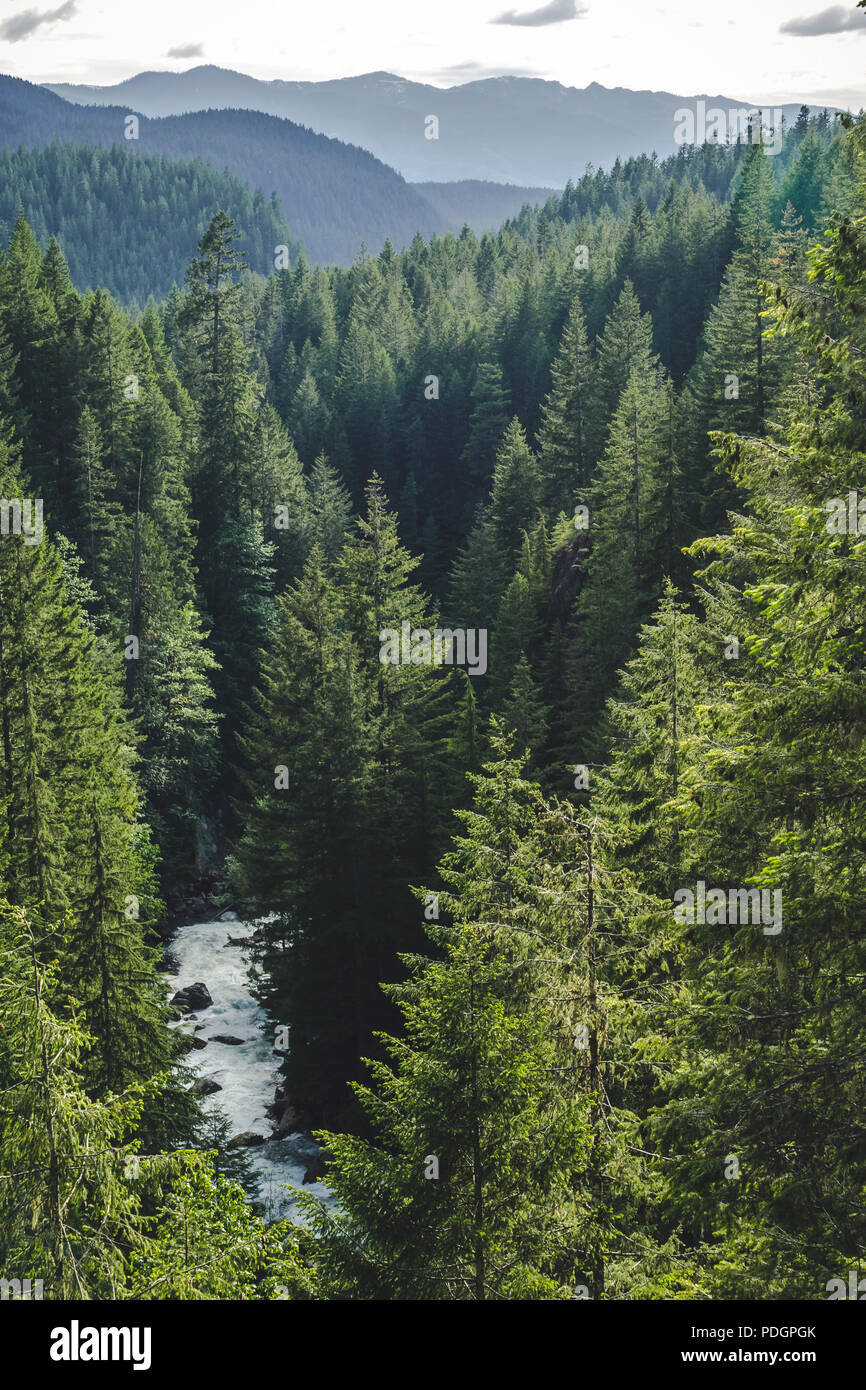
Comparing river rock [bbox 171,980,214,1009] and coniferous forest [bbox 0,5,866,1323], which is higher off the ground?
coniferous forest [bbox 0,5,866,1323]

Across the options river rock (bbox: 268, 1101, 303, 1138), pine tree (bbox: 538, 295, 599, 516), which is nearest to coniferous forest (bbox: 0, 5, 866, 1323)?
river rock (bbox: 268, 1101, 303, 1138)

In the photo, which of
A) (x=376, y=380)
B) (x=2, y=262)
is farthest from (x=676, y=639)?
(x=376, y=380)

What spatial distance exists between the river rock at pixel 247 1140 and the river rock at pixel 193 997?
6416mm

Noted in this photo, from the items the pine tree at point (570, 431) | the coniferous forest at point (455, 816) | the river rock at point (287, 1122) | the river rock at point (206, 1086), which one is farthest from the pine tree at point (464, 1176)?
the pine tree at point (570, 431)

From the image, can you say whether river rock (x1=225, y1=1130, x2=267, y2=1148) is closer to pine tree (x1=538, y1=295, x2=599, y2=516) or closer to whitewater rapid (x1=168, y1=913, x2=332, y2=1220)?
whitewater rapid (x1=168, y1=913, x2=332, y2=1220)

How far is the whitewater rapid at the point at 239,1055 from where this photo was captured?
25.2 meters

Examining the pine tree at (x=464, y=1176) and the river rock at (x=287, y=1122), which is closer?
the pine tree at (x=464, y=1176)

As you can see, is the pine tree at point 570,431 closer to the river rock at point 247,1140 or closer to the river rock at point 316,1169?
the river rock at point 247,1140

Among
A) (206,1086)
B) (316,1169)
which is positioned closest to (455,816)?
(206,1086)

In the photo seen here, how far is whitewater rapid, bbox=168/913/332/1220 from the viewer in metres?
25.2

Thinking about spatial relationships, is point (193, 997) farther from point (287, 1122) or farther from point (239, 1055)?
point (287, 1122)

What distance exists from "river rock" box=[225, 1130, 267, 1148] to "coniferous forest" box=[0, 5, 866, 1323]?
110 mm

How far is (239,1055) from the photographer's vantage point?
30.6 meters

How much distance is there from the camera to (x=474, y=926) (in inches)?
440
